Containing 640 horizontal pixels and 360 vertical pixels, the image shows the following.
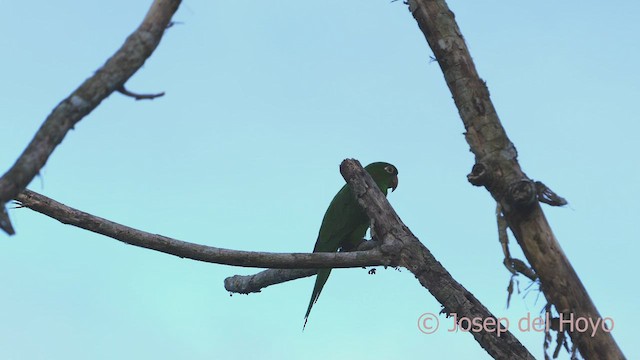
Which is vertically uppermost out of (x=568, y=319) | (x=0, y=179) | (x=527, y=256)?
(x=527, y=256)

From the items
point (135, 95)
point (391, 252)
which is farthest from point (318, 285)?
point (135, 95)

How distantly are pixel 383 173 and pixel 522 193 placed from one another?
5.19 meters

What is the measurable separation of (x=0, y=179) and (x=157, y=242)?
2.99 metres

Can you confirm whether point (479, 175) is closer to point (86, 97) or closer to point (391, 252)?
point (391, 252)

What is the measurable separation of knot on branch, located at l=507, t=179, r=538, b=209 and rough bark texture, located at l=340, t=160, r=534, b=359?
213 cm

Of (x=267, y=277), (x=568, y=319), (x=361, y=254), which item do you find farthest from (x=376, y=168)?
(x=568, y=319)

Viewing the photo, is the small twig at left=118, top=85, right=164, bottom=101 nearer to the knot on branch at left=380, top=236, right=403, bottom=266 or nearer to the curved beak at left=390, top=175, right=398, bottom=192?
the knot on branch at left=380, top=236, right=403, bottom=266

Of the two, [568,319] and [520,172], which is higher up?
[520,172]

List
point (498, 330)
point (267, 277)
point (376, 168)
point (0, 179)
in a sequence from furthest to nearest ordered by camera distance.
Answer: point (376, 168) → point (267, 277) → point (498, 330) → point (0, 179)

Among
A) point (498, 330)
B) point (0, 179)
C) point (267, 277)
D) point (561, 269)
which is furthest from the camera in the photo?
point (267, 277)

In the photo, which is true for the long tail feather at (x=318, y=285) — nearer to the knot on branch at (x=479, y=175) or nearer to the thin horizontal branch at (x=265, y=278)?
Result: the thin horizontal branch at (x=265, y=278)

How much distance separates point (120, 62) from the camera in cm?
378

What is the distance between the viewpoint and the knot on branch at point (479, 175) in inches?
192

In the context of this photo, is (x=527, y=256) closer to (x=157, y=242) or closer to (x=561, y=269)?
(x=561, y=269)
